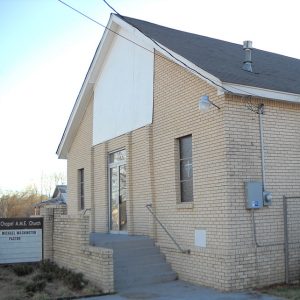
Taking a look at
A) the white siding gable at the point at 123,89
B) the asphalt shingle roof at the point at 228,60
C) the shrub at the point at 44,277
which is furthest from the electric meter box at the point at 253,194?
the shrub at the point at 44,277

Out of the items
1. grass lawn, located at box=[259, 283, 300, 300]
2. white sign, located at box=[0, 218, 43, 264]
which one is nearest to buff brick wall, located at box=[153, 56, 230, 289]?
grass lawn, located at box=[259, 283, 300, 300]

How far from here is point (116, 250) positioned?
41.1 feet

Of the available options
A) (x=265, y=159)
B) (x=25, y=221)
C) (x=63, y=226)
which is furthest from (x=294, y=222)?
(x=25, y=221)

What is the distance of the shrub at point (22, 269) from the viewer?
42.5 feet

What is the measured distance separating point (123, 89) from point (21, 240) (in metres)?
5.64

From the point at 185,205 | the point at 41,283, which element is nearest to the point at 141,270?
the point at 185,205

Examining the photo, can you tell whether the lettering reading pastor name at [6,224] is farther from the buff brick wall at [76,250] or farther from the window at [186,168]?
the window at [186,168]

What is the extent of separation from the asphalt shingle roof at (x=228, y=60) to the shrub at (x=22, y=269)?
6.97m

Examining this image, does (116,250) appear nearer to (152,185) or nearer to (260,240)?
(152,185)

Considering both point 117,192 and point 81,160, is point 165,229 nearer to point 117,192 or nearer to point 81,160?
point 117,192

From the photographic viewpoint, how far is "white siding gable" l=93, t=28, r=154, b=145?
14.4 m

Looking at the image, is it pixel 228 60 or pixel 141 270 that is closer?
pixel 141 270

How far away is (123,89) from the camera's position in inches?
621

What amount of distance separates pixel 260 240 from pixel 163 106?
15.0ft
